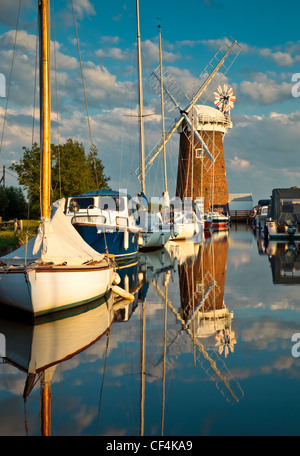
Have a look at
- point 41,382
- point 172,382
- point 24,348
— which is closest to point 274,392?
point 172,382

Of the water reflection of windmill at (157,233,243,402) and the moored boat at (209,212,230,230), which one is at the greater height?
the moored boat at (209,212,230,230)

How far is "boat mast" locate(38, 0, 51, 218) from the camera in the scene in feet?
38.9

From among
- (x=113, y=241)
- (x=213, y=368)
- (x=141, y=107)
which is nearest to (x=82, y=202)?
(x=113, y=241)

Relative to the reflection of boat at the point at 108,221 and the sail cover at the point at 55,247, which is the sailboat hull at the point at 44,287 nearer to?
the sail cover at the point at 55,247

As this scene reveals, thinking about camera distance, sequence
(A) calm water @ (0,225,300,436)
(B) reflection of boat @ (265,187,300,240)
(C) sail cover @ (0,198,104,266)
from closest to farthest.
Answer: (A) calm water @ (0,225,300,436) → (C) sail cover @ (0,198,104,266) → (B) reflection of boat @ (265,187,300,240)

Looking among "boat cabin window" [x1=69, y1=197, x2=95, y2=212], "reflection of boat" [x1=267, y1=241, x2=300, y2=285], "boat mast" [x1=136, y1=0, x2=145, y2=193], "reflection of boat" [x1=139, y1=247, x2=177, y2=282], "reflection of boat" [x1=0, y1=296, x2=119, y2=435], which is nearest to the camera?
"reflection of boat" [x1=0, y1=296, x2=119, y2=435]

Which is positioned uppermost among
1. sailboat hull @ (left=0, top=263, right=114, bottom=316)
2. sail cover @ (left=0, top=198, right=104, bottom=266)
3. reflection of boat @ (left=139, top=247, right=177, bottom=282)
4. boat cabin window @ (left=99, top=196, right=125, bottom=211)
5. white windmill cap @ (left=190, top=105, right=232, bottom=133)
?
white windmill cap @ (left=190, top=105, right=232, bottom=133)

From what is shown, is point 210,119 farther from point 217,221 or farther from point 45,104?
point 45,104

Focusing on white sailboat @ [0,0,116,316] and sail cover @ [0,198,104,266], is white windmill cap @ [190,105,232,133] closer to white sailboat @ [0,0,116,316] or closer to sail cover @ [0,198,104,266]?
white sailboat @ [0,0,116,316]

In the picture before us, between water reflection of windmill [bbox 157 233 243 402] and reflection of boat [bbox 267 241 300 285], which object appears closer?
water reflection of windmill [bbox 157 233 243 402]

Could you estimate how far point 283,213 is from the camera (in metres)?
37.9

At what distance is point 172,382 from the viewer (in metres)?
6.51

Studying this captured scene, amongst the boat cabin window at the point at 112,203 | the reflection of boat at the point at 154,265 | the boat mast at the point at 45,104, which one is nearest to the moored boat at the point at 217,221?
the reflection of boat at the point at 154,265

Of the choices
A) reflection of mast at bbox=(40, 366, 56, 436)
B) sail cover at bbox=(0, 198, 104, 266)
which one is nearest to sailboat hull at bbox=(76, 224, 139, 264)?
sail cover at bbox=(0, 198, 104, 266)
